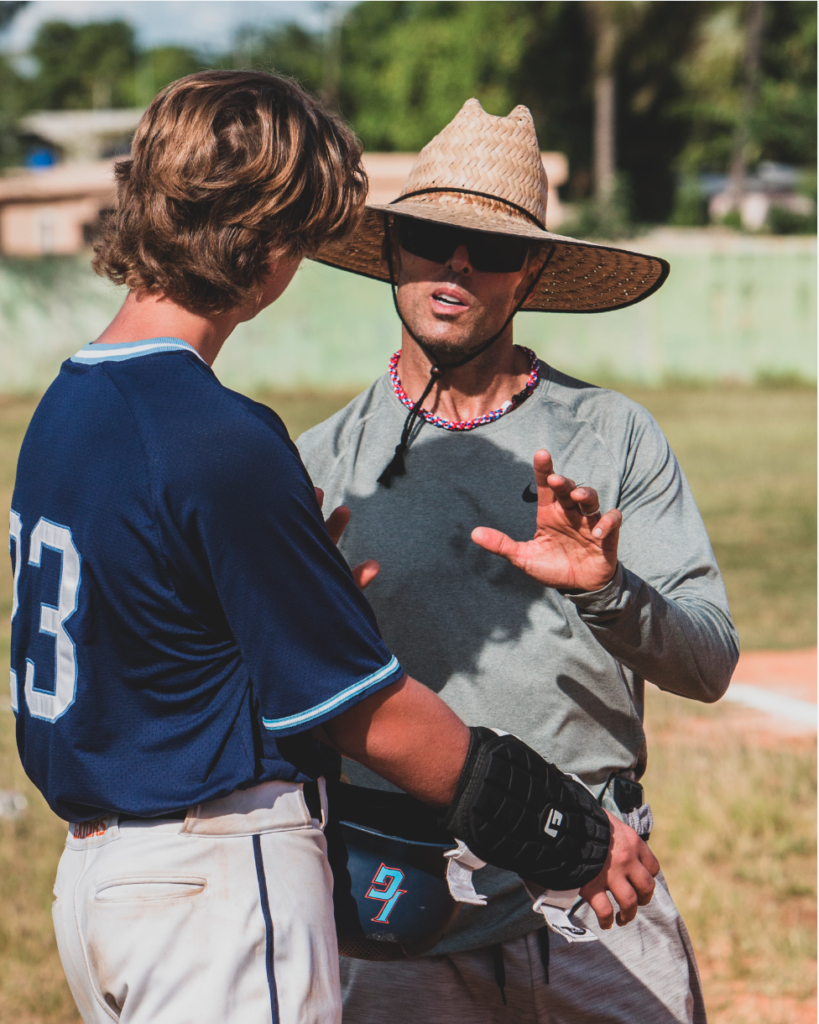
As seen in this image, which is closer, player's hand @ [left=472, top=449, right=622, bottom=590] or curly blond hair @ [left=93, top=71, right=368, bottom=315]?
curly blond hair @ [left=93, top=71, right=368, bottom=315]

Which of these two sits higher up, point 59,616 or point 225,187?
point 225,187

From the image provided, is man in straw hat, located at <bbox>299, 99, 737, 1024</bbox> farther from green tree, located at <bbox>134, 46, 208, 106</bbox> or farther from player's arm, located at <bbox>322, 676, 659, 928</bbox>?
green tree, located at <bbox>134, 46, 208, 106</bbox>

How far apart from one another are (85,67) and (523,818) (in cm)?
10628

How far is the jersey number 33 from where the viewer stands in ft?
5.95

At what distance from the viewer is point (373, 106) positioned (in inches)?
2108

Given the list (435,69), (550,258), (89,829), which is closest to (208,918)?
(89,829)

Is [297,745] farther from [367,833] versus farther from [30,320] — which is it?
[30,320]

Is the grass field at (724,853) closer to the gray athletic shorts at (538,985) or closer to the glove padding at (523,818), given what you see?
the gray athletic shorts at (538,985)

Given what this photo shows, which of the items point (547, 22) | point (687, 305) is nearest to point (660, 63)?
point (547, 22)

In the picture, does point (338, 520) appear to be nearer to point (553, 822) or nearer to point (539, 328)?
point (553, 822)

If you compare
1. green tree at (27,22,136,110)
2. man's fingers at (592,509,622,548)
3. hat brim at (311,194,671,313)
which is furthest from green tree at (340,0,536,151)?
green tree at (27,22,136,110)

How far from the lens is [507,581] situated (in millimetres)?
2668

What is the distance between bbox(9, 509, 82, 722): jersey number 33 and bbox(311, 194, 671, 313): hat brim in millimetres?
1100

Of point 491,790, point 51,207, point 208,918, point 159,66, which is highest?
point 159,66
